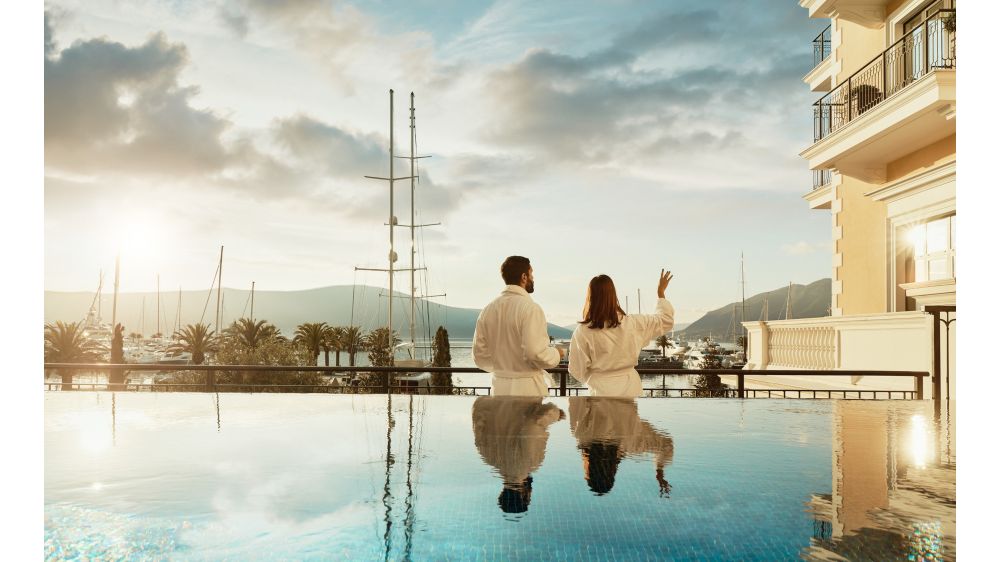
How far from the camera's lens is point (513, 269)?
4.51 m

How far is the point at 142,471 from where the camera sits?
2625 millimetres

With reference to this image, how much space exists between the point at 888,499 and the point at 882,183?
12401mm

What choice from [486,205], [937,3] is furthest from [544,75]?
[937,3]

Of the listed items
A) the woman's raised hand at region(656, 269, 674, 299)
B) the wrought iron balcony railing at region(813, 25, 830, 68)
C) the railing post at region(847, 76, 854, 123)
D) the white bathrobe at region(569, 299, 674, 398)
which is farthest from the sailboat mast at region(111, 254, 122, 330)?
the woman's raised hand at region(656, 269, 674, 299)

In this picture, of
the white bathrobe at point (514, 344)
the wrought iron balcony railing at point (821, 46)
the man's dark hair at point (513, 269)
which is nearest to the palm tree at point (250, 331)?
the wrought iron balcony railing at point (821, 46)

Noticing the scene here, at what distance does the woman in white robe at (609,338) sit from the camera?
171 inches

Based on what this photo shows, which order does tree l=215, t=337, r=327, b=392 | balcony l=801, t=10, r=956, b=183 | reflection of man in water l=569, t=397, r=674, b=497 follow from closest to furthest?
reflection of man in water l=569, t=397, r=674, b=497 → balcony l=801, t=10, r=956, b=183 → tree l=215, t=337, r=327, b=392

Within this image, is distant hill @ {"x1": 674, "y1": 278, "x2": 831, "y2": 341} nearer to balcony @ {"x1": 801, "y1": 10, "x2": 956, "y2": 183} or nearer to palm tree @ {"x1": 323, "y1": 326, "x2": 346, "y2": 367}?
palm tree @ {"x1": 323, "y1": 326, "x2": 346, "y2": 367}

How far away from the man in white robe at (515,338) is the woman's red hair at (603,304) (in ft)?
0.98

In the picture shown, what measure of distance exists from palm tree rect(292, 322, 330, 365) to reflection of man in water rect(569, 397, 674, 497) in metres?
40.2

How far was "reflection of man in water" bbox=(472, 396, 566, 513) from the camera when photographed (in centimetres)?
222

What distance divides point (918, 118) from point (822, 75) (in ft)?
28.1

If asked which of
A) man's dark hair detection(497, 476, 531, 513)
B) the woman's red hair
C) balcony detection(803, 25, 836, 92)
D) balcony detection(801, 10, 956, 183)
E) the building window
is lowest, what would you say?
man's dark hair detection(497, 476, 531, 513)
